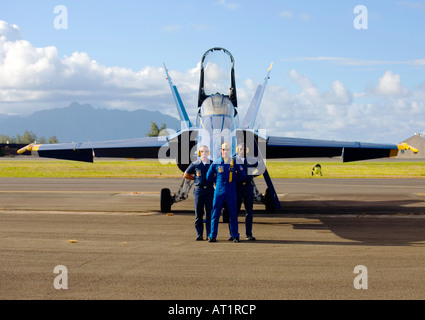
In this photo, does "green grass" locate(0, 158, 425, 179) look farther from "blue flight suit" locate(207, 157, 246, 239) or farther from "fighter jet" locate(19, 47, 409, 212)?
"blue flight suit" locate(207, 157, 246, 239)

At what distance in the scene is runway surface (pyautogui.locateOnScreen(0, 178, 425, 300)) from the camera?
6602mm

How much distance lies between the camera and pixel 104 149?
17.3 metres

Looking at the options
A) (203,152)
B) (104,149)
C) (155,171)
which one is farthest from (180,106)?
(155,171)

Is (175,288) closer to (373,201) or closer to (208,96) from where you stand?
(208,96)

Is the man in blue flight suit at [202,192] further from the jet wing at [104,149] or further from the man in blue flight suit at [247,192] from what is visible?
the jet wing at [104,149]

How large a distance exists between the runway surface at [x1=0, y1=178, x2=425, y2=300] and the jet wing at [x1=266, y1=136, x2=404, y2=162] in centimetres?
202

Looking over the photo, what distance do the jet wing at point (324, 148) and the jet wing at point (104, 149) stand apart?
3.89 meters

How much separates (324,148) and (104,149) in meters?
7.43

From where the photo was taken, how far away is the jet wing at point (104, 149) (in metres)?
16.7

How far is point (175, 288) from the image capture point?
263 inches

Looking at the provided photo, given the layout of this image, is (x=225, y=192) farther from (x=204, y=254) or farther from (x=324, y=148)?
(x=324, y=148)

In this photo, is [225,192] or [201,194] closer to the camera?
[225,192]

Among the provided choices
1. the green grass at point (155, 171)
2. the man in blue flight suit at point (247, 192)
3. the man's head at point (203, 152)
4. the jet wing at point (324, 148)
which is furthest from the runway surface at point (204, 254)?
the green grass at point (155, 171)
